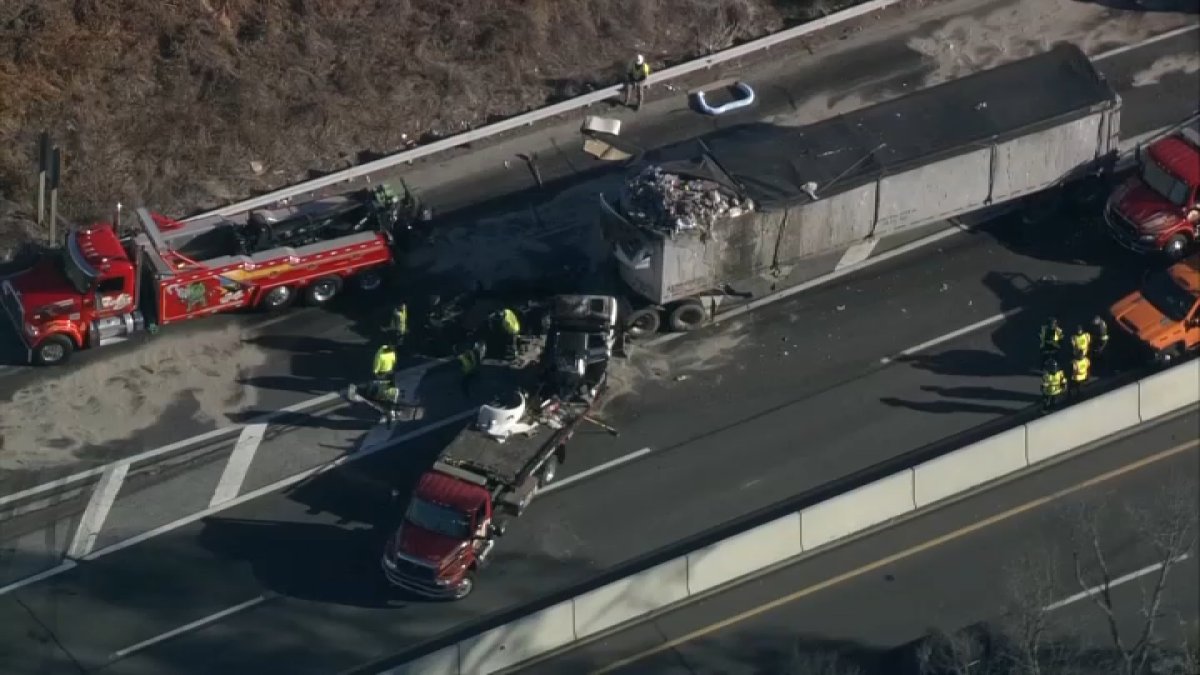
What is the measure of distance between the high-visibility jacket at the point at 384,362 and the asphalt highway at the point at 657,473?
4.41ft

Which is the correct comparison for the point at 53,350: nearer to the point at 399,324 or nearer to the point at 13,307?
the point at 13,307

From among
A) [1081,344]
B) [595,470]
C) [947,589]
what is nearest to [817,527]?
[947,589]

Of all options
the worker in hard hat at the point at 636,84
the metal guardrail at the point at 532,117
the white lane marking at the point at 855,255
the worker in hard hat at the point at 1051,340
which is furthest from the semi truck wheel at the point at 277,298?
the worker in hard hat at the point at 1051,340

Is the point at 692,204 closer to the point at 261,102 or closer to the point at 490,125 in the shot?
the point at 490,125

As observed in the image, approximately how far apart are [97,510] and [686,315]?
10849 mm

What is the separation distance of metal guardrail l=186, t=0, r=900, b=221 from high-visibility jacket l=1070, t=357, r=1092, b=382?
11.3m

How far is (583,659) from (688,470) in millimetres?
4305

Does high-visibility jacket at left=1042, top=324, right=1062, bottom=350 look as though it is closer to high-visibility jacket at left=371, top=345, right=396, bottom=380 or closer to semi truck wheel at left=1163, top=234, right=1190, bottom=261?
semi truck wheel at left=1163, top=234, right=1190, bottom=261

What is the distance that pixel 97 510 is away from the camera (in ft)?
104

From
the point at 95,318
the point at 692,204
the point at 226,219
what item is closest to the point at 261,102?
the point at 226,219

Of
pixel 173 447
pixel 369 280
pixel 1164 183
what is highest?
pixel 1164 183

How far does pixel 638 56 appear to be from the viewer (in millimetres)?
40688

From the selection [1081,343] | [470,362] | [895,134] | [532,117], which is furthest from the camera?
[532,117]

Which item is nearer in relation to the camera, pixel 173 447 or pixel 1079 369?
pixel 173 447
